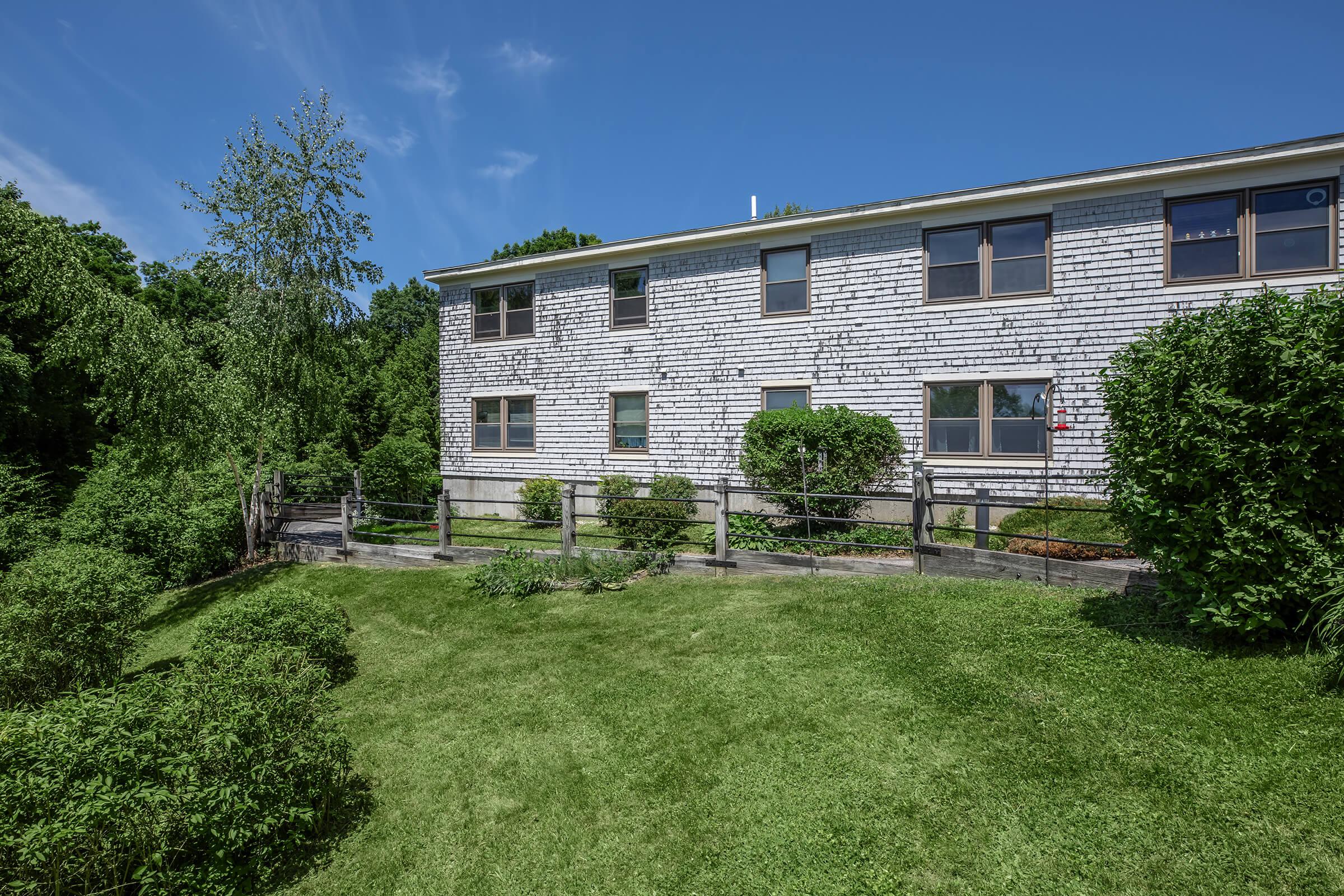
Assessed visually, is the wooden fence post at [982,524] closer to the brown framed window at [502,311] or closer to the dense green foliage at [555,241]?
the brown framed window at [502,311]

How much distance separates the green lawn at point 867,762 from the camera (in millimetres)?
3166

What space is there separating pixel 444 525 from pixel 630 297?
7.37 m

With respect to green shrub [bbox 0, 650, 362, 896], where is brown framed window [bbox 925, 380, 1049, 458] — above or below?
above

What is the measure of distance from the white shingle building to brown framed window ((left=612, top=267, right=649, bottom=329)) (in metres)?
0.05

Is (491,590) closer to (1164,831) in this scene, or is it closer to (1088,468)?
(1164,831)

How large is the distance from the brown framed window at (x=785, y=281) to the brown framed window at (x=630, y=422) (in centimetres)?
369

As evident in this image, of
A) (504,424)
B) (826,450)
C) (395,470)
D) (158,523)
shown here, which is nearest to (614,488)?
(504,424)

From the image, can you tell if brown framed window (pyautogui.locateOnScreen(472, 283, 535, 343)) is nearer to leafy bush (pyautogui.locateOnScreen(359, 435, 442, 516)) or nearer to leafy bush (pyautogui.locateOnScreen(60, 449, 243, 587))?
leafy bush (pyautogui.locateOnScreen(359, 435, 442, 516))

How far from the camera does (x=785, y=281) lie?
14.0 m

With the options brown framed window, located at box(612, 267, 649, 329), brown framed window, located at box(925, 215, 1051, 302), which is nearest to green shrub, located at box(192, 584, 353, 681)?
brown framed window, located at box(612, 267, 649, 329)

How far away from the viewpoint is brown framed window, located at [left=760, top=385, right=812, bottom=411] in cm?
1359

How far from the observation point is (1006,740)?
4.07 meters

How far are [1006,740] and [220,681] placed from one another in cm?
541

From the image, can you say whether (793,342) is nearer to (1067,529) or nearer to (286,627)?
(1067,529)
